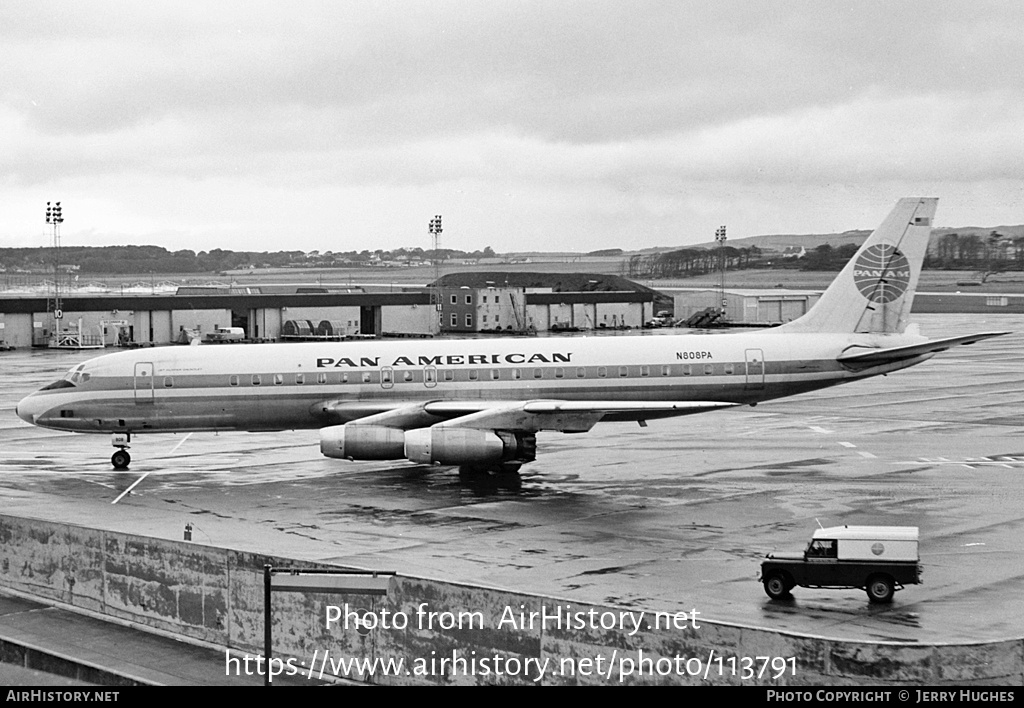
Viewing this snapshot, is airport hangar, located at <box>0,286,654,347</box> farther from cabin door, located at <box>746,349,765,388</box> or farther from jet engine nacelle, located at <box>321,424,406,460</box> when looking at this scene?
cabin door, located at <box>746,349,765,388</box>

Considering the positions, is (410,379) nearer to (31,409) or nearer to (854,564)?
(31,409)

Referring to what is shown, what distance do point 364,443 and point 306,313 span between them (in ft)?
279

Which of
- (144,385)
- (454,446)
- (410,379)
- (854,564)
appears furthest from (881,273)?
(144,385)

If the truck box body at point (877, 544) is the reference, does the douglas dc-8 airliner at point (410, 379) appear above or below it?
above

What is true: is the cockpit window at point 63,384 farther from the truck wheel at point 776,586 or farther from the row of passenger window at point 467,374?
the truck wheel at point 776,586

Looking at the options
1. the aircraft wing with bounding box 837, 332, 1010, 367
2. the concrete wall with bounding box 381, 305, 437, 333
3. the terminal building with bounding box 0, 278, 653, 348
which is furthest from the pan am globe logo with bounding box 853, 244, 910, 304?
the concrete wall with bounding box 381, 305, 437, 333

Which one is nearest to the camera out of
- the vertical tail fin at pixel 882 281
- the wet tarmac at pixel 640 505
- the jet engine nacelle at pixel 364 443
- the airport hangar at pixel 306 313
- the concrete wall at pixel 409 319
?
the wet tarmac at pixel 640 505

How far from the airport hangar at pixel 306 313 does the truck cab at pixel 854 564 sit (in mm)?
96002

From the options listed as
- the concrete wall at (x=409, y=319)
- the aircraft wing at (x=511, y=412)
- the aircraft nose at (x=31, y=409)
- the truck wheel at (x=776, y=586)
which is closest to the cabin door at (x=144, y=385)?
the aircraft nose at (x=31, y=409)

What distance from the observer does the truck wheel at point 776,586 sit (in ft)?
80.8

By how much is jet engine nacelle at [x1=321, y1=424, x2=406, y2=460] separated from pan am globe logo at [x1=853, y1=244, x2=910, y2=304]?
1834 centimetres

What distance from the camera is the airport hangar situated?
114 metres

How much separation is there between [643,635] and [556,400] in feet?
80.9

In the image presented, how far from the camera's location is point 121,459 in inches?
1742
